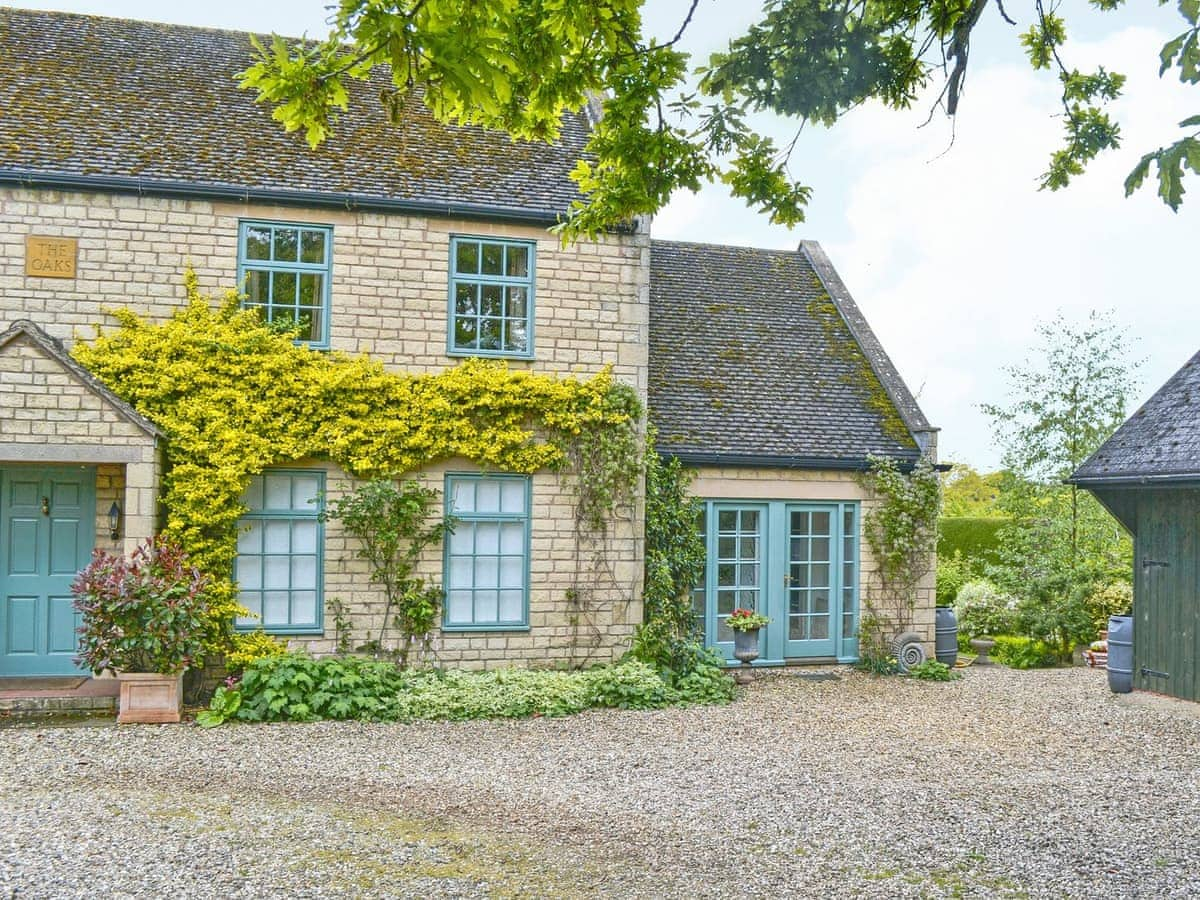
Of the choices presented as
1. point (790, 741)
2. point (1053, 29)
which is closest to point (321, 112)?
point (1053, 29)

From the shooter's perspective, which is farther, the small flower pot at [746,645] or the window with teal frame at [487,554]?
the small flower pot at [746,645]

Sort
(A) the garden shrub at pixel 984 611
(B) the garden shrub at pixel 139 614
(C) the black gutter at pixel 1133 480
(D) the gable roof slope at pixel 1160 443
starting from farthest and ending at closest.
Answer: (A) the garden shrub at pixel 984 611, (D) the gable roof slope at pixel 1160 443, (C) the black gutter at pixel 1133 480, (B) the garden shrub at pixel 139 614

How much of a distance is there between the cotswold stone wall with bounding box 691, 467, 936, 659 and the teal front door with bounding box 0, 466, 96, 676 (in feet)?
23.8

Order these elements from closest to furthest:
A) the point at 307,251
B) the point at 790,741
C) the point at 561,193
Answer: the point at 790,741
the point at 307,251
the point at 561,193

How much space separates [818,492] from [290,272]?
732cm

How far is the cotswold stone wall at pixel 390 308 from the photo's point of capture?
35.4 feet

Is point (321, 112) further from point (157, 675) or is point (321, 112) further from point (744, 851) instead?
point (157, 675)

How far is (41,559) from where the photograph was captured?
11.1 meters

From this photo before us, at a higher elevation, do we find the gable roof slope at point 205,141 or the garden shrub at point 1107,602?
the gable roof slope at point 205,141

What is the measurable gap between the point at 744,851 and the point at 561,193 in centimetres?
838

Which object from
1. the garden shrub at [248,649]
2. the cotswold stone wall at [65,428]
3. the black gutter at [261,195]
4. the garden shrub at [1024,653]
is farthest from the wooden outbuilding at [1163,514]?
the cotswold stone wall at [65,428]

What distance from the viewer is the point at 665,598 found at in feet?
41.2

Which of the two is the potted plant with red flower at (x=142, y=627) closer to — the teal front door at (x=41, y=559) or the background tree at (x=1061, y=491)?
the teal front door at (x=41, y=559)

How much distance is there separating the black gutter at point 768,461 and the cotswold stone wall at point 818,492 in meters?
0.12
